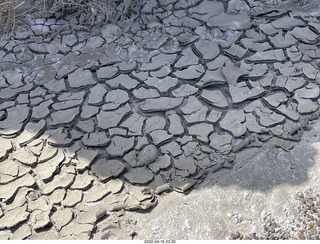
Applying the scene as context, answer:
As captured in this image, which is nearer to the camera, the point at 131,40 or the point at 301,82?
the point at 301,82

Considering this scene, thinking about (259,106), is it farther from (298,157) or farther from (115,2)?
(115,2)

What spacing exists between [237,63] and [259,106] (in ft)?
1.67

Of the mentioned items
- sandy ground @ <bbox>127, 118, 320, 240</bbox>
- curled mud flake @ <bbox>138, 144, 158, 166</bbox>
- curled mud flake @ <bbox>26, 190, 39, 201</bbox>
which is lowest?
sandy ground @ <bbox>127, 118, 320, 240</bbox>

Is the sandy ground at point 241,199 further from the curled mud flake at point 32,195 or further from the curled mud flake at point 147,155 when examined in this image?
the curled mud flake at point 32,195

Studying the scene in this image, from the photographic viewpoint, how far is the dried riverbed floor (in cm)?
278

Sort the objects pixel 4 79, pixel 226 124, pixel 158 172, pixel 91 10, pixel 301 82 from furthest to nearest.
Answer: pixel 91 10 < pixel 4 79 < pixel 301 82 < pixel 226 124 < pixel 158 172

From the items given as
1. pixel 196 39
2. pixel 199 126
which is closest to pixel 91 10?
pixel 196 39

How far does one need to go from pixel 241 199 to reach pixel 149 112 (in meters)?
0.98

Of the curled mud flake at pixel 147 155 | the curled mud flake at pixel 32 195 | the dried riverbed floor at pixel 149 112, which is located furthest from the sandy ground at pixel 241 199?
the curled mud flake at pixel 32 195

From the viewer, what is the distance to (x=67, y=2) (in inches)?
173

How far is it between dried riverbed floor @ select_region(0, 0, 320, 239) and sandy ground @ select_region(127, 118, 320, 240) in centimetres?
1

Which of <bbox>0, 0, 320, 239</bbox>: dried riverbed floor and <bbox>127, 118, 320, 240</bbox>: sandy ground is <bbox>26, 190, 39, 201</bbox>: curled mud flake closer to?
<bbox>0, 0, 320, 239</bbox>: dried riverbed floor

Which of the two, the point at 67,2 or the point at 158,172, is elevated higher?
the point at 67,2

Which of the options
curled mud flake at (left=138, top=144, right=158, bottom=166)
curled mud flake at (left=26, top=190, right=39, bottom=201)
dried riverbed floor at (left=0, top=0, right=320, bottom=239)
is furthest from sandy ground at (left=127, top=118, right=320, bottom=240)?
curled mud flake at (left=26, top=190, right=39, bottom=201)
